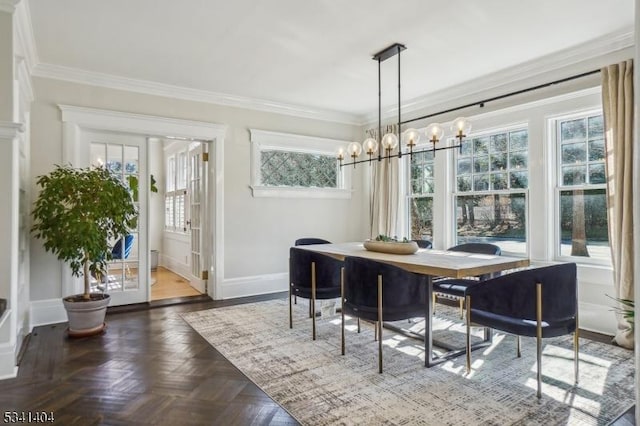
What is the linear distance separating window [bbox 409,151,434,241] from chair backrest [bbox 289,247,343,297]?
7.16 ft

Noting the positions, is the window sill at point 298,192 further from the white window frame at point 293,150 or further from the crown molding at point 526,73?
the crown molding at point 526,73

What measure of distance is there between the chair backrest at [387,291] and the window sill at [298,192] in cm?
270

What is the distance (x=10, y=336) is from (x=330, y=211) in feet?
13.6

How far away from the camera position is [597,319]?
361 centimetres

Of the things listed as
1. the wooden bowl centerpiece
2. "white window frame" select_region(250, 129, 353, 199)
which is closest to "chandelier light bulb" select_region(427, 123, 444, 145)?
the wooden bowl centerpiece

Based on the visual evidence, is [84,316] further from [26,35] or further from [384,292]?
[384,292]

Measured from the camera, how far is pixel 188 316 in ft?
13.8

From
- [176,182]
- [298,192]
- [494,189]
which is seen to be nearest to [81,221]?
[298,192]

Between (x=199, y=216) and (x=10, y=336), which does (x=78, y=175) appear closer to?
(x=10, y=336)

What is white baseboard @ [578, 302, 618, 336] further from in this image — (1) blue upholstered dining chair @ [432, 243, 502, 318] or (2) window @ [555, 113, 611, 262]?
(1) blue upholstered dining chair @ [432, 243, 502, 318]

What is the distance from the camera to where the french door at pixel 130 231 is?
4453mm

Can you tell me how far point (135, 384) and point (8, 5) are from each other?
2.78 metres

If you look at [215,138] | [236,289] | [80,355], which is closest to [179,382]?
[80,355]

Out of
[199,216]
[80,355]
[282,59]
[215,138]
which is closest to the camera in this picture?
[80,355]
